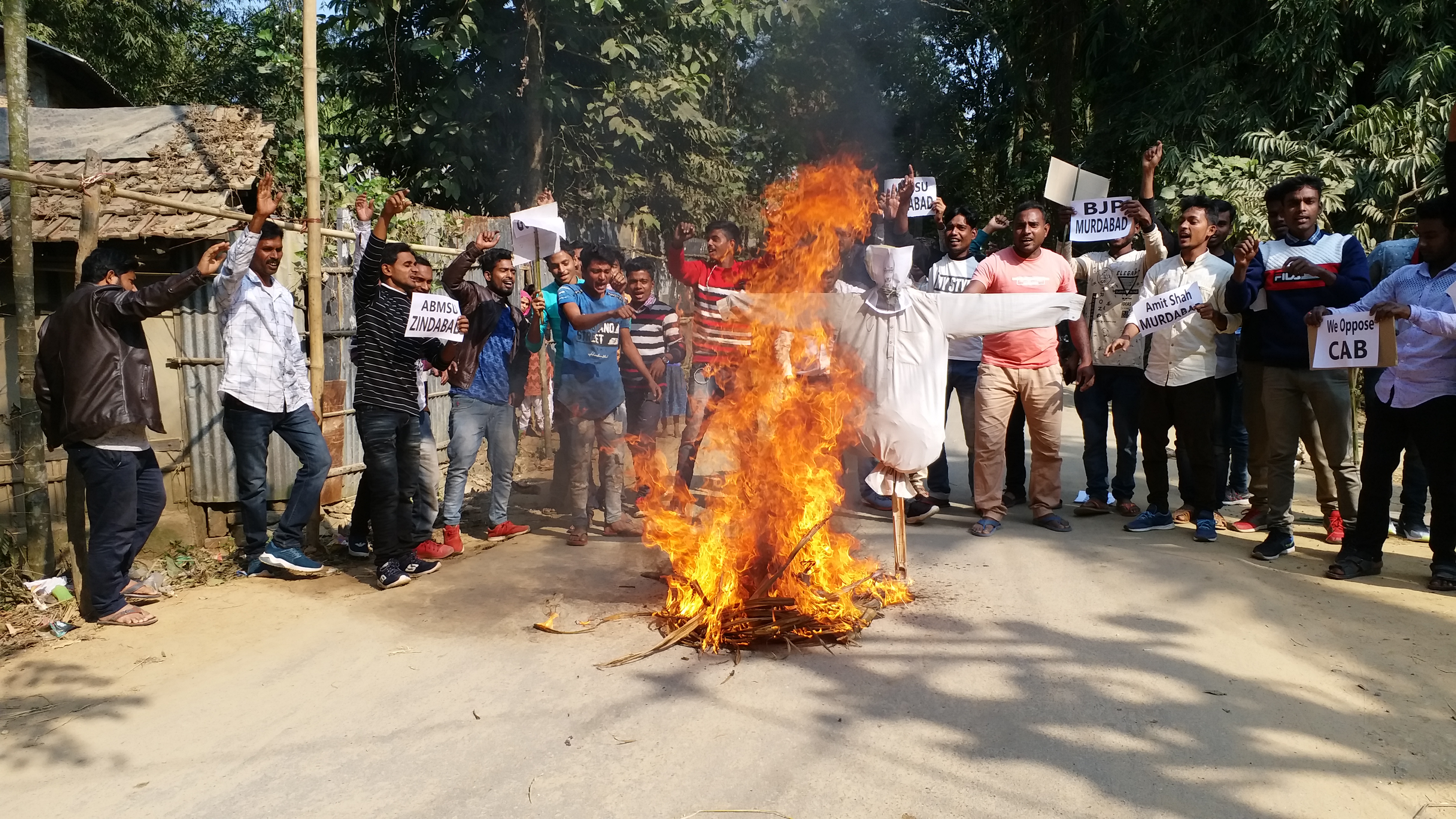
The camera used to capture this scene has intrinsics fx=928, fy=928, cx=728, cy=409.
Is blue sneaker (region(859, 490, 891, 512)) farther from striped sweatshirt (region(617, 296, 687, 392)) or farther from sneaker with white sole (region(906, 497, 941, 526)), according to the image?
striped sweatshirt (region(617, 296, 687, 392))

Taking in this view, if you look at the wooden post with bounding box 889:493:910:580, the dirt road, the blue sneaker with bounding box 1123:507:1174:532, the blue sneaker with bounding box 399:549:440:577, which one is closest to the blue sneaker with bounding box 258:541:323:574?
the dirt road

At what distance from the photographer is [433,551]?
6.38m

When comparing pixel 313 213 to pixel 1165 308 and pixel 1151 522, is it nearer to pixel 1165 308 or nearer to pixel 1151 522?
pixel 1165 308

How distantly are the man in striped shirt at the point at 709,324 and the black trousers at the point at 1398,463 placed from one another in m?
3.96

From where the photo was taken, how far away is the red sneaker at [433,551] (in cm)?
634

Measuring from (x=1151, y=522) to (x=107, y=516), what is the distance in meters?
6.51

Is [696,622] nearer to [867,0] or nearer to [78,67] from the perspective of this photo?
[867,0]

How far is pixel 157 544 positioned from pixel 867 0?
837 cm

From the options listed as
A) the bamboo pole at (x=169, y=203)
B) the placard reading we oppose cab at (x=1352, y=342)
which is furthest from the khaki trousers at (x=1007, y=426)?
the bamboo pole at (x=169, y=203)

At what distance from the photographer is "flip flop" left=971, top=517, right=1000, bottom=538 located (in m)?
6.36

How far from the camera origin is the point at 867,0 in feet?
32.5

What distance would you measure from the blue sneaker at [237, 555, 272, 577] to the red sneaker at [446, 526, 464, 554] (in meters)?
1.12

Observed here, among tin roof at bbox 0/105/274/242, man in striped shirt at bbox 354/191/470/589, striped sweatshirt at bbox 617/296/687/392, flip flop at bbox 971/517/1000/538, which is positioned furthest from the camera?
striped sweatshirt at bbox 617/296/687/392

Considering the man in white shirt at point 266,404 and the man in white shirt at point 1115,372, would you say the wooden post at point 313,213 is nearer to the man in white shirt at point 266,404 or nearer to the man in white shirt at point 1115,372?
the man in white shirt at point 266,404
